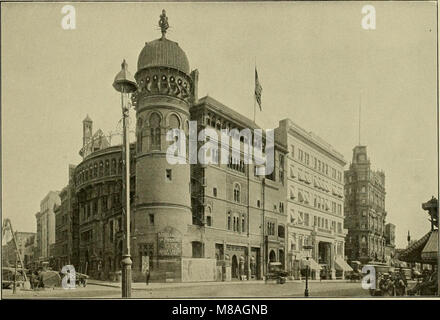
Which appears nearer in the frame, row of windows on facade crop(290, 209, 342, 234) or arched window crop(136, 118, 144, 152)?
arched window crop(136, 118, 144, 152)

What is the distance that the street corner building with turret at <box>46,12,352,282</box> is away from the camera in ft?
29.9

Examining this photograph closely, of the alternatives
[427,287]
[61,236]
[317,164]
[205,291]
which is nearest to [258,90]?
[317,164]

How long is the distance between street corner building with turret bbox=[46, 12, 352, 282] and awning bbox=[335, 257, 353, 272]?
1.1 inches

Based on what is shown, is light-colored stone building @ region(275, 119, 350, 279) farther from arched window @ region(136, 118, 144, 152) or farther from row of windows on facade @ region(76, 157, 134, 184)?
row of windows on facade @ region(76, 157, 134, 184)

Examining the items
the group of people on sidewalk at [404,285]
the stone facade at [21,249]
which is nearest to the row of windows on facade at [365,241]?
the group of people on sidewalk at [404,285]

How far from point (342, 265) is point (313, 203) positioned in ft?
4.23

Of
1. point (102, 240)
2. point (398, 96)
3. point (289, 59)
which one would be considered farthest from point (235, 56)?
point (102, 240)

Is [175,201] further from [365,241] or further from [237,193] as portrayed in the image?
[365,241]

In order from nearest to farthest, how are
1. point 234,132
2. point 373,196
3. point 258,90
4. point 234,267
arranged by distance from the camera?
point 258,90
point 234,132
point 234,267
point 373,196

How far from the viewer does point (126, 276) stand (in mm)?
8469

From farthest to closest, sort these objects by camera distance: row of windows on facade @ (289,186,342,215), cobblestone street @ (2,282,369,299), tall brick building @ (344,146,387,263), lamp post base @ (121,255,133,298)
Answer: row of windows on facade @ (289,186,342,215), tall brick building @ (344,146,387,263), cobblestone street @ (2,282,369,299), lamp post base @ (121,255,133,298)

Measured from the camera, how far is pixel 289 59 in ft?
30.4

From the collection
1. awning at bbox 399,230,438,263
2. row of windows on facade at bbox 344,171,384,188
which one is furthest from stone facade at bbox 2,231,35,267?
awning at bbox 399,230,438,263
